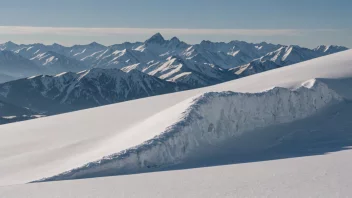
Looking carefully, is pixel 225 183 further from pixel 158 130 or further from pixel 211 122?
pixel 211 122

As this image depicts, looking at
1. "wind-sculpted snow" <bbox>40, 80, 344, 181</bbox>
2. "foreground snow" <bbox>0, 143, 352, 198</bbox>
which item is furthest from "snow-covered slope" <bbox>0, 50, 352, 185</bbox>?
"foreground snow" <bbox>0, 143, 352, 198</bbox>

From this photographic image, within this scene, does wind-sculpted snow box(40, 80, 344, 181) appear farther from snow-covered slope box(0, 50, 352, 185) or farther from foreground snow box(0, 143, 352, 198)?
foreground snow box(0, 143, 352, 198)

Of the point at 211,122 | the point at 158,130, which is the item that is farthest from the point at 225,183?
the point at 211,122

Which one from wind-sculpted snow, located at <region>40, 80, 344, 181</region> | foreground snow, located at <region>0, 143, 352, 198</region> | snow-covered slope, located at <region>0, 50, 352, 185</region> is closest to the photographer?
foreground snow, located at <region>0, 143, 352, 198</region>

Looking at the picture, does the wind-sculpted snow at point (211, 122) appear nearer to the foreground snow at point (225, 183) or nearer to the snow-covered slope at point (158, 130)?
the snow-covered slope at point (158, 130)

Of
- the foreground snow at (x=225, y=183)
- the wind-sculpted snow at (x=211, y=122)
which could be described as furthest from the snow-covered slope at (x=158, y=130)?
the foreground snow at (x=225, y=183)

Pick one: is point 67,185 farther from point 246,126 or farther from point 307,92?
point 307,92

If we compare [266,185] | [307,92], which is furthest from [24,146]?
[307,92]

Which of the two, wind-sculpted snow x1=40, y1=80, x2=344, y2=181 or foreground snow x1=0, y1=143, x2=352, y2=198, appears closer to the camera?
foreground snow x1=0, y1=143, x2=352, y2=198
